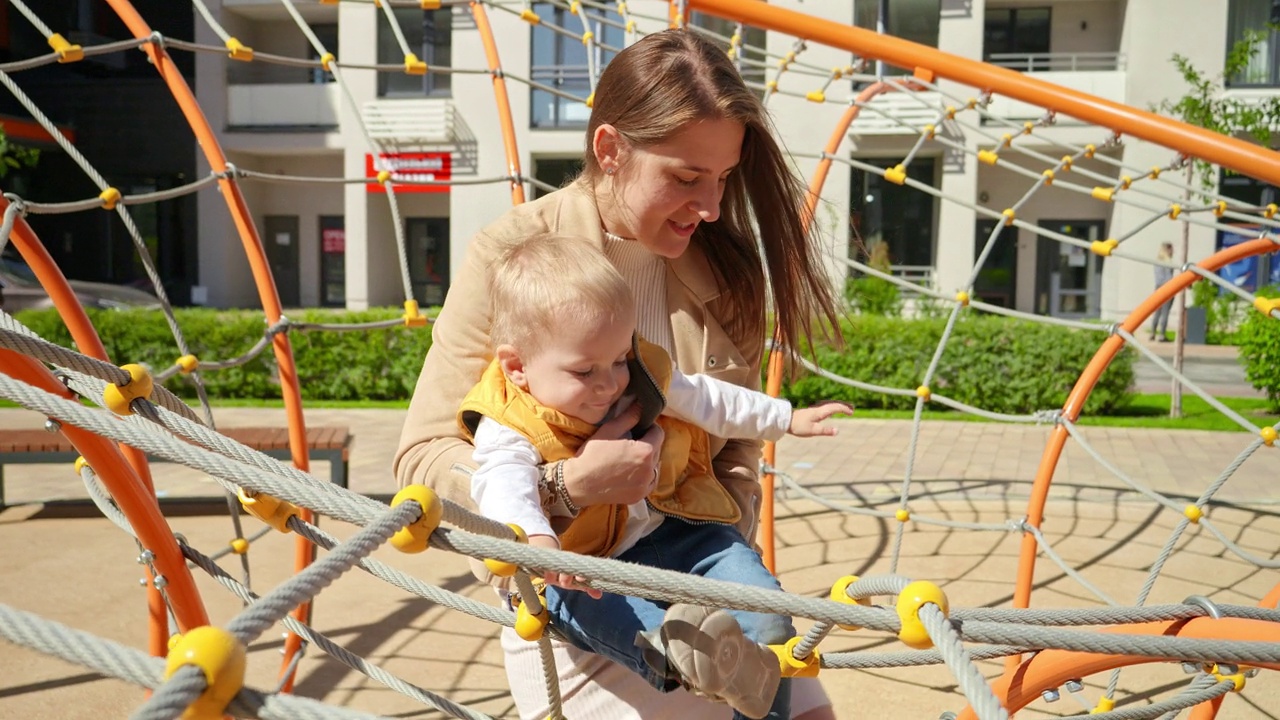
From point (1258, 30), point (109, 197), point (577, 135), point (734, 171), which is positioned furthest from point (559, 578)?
point (1258, 30)

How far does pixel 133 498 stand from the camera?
2.05m

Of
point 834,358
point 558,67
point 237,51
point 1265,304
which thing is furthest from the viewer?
point 558,67

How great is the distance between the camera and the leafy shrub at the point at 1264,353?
739cm

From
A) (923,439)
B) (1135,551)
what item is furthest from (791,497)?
(923,439)

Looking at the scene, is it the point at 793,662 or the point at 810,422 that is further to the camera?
the point at 810,422

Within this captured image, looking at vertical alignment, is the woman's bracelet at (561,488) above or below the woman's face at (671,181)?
below

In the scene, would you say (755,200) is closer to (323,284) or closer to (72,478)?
(72,478)

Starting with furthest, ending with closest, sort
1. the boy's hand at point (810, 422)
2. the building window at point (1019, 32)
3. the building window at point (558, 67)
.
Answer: the building window at point (1019, 32) < the building window at point (558, 67) < the boy's hand at point (810, 422)

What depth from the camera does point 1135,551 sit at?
4379 millimetres

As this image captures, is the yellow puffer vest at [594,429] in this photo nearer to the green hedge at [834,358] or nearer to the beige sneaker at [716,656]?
the beige sneaker at [716,656]

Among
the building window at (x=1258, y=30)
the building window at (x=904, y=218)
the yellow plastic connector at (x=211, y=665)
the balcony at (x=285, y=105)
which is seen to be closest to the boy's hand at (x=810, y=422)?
the yellow plastic connector at (x=211, y=665)

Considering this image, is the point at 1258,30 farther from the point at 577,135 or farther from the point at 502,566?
the point at 502,566

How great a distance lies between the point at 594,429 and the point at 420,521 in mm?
468

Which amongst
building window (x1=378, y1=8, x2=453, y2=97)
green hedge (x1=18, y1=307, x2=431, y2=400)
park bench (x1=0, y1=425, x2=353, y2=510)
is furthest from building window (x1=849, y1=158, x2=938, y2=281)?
park bench (x1=0, y1=425, x2=353, y2=510)
